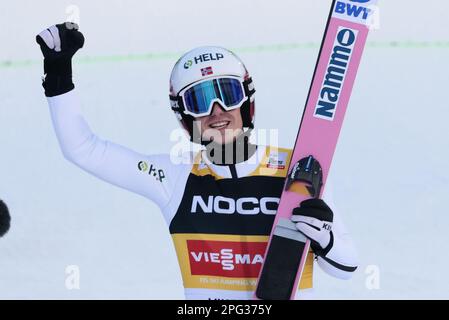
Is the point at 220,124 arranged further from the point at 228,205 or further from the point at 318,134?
the point at 318,134

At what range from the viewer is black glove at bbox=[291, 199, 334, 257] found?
4152mm

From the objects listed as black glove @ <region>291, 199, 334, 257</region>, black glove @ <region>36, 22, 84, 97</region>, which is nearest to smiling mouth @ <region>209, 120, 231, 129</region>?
black glove @ <region>291, 199, 334, 257</region>

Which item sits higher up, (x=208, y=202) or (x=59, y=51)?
(x=59, y=51)

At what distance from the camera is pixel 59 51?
13.7 feet

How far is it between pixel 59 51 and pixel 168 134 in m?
2.22

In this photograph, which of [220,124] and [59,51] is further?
[220,124]

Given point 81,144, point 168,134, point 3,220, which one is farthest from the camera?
point 168,134

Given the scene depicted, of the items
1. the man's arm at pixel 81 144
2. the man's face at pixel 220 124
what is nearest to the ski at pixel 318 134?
the man's face at pixel 220 124

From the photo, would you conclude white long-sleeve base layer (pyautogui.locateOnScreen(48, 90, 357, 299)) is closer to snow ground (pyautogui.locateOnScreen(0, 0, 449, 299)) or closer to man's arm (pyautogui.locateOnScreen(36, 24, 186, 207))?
man's arm (pyautogui.locateOnScreen(36, 24, 186, 207))

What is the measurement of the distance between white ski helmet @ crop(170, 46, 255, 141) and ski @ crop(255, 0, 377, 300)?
0.85 ft

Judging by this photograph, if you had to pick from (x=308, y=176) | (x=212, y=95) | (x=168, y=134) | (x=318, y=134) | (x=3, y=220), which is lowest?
(x=168, y=134)

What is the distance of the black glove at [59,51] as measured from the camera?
13.6 ft

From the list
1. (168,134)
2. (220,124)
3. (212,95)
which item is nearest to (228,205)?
(220,124)

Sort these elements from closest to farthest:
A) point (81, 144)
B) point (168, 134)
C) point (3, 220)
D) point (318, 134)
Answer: point (3, 220) < point (81, 144) < point (318, 134) < point (168, 134)
